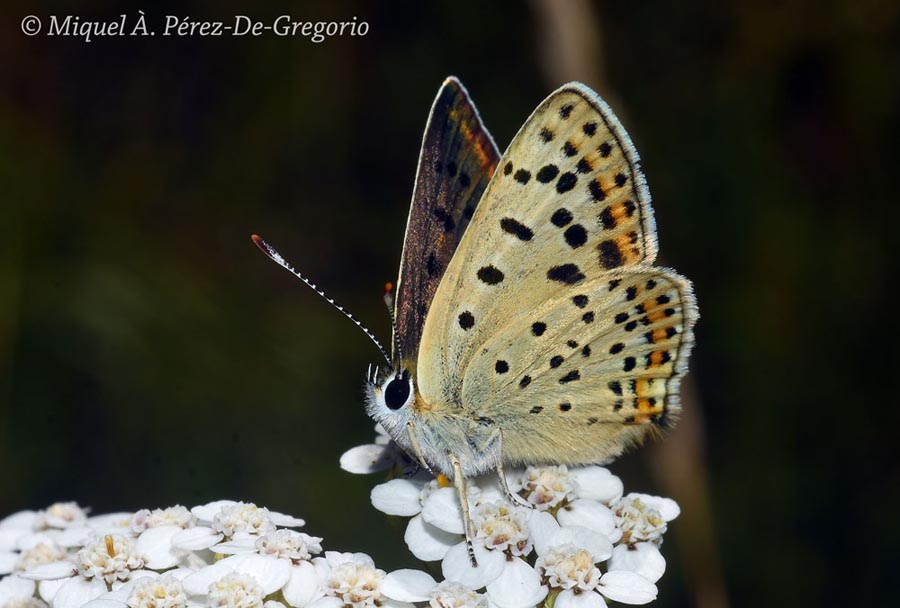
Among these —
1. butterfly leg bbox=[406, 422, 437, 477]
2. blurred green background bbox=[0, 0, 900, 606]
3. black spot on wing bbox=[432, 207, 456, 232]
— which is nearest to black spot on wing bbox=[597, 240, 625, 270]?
black spot on wing bbox=[432, 207, 456, 232]

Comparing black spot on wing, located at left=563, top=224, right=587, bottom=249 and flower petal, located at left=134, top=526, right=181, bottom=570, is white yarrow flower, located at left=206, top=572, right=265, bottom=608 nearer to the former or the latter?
flower petal, located at left=134, top=526, right=181, bottom=570

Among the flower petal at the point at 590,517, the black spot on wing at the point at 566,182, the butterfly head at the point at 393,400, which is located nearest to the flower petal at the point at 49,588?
the butterfly head at the point at 393,400

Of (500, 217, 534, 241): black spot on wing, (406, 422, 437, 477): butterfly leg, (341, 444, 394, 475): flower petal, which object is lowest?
(406, 422, 437, 477): butterfly leg

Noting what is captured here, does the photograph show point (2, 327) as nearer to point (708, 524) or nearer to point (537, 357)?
point (537, 357)

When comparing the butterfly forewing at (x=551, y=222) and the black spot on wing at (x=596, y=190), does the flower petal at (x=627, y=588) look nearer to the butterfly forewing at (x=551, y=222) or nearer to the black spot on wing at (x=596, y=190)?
the butterfly forewing at (x=551, y=222)

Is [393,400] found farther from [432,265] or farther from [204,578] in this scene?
[204,578]

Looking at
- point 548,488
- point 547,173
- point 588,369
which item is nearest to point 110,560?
point 548,488
